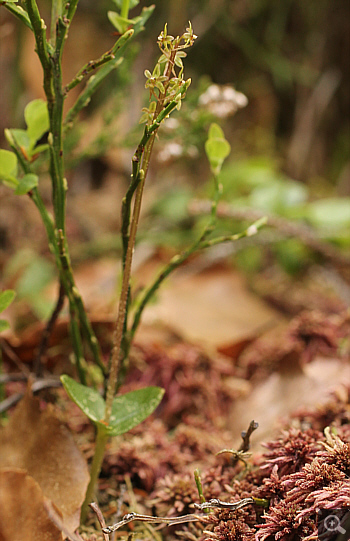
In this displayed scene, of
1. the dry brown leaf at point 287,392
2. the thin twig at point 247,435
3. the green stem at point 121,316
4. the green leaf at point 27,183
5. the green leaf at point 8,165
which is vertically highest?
the green leaf at point 8,165

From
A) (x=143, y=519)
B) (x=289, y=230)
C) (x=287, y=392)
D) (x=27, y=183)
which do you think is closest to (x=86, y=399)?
(x=143, y=519)

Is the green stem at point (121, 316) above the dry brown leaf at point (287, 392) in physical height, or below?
above

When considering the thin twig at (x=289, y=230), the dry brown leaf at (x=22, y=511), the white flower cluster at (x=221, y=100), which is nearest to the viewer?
the dry brown leaf at (x=22, y=511)

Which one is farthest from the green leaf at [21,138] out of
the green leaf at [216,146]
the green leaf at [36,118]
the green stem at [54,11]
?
the green leaf at [216,146]

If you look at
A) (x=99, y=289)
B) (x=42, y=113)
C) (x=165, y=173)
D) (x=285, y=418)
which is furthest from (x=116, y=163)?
(x=285, y=418)

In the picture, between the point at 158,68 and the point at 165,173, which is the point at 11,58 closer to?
the point at 165,173

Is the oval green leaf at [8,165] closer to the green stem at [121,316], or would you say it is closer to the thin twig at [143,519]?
the green stem at [121,316]
